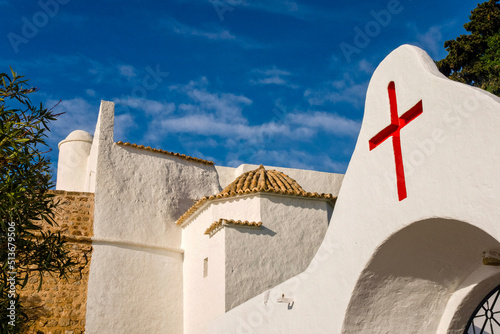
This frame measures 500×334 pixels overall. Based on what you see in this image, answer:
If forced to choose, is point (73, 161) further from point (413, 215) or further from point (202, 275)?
point (413, 215)

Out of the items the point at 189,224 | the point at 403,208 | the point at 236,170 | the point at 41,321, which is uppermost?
the point at 236,170

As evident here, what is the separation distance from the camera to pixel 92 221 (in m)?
14.4

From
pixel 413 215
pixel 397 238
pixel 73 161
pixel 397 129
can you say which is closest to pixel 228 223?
pixel 397 238

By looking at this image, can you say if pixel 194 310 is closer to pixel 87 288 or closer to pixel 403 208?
pixel 87 288

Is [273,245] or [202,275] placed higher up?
[273,245]

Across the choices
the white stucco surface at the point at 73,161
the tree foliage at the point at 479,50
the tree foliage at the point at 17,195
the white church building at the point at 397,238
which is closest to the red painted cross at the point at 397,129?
the white church building at the point at 397,238

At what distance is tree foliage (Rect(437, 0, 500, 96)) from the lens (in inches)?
744

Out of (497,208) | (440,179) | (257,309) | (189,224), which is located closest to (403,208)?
(440,179)

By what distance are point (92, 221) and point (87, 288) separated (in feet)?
5.90

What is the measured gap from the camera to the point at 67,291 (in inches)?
530

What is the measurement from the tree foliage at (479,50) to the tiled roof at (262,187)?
894 cm

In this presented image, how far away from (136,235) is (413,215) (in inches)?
435

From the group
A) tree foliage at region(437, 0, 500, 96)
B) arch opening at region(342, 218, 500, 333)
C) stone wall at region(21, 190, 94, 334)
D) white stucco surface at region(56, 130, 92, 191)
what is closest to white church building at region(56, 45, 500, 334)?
arch opening at region(342, 218, 500, 333)

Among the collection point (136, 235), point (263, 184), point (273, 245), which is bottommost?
point (273, 245)
